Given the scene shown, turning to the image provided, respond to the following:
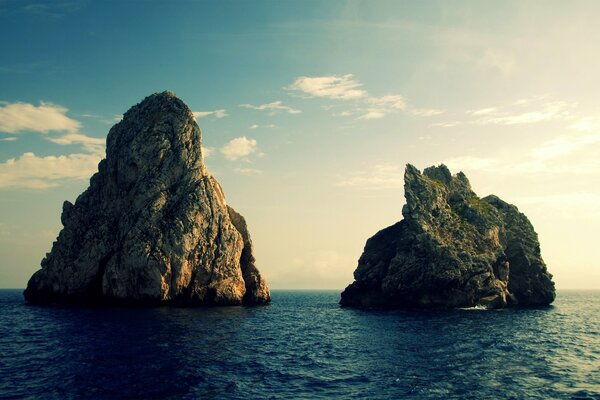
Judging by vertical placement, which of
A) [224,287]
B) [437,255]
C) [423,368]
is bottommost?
[423,368]

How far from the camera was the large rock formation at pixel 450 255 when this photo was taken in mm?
89125

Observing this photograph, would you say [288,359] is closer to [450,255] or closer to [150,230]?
[150,230]

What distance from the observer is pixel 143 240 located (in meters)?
83.4

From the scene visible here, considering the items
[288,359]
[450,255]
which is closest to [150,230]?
[288,359]

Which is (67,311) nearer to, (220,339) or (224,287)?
(224,287)

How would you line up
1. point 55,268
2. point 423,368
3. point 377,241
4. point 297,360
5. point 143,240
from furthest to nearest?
point 377,241
point 55,268
point 143,240
point 297,360
point 423,368

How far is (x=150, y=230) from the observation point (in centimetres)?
8481

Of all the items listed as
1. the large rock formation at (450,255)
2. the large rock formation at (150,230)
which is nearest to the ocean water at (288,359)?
the large rock formation at (150,230)

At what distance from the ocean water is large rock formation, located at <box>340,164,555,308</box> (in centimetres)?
2255

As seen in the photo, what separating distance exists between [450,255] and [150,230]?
58.4 metres

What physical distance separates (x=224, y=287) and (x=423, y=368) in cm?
6085

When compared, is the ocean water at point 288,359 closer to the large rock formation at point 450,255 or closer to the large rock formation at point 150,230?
the large rock formation at point 150,230

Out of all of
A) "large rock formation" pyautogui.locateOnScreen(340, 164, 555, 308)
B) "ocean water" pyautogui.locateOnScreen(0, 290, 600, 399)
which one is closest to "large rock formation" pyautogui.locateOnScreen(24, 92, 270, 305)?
"ocean water" pyautogui.locateOnScreen(0, 290, 600, 399)

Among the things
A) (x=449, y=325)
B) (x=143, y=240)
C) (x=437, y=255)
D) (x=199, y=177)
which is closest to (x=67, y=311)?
(x=143, y=240)
